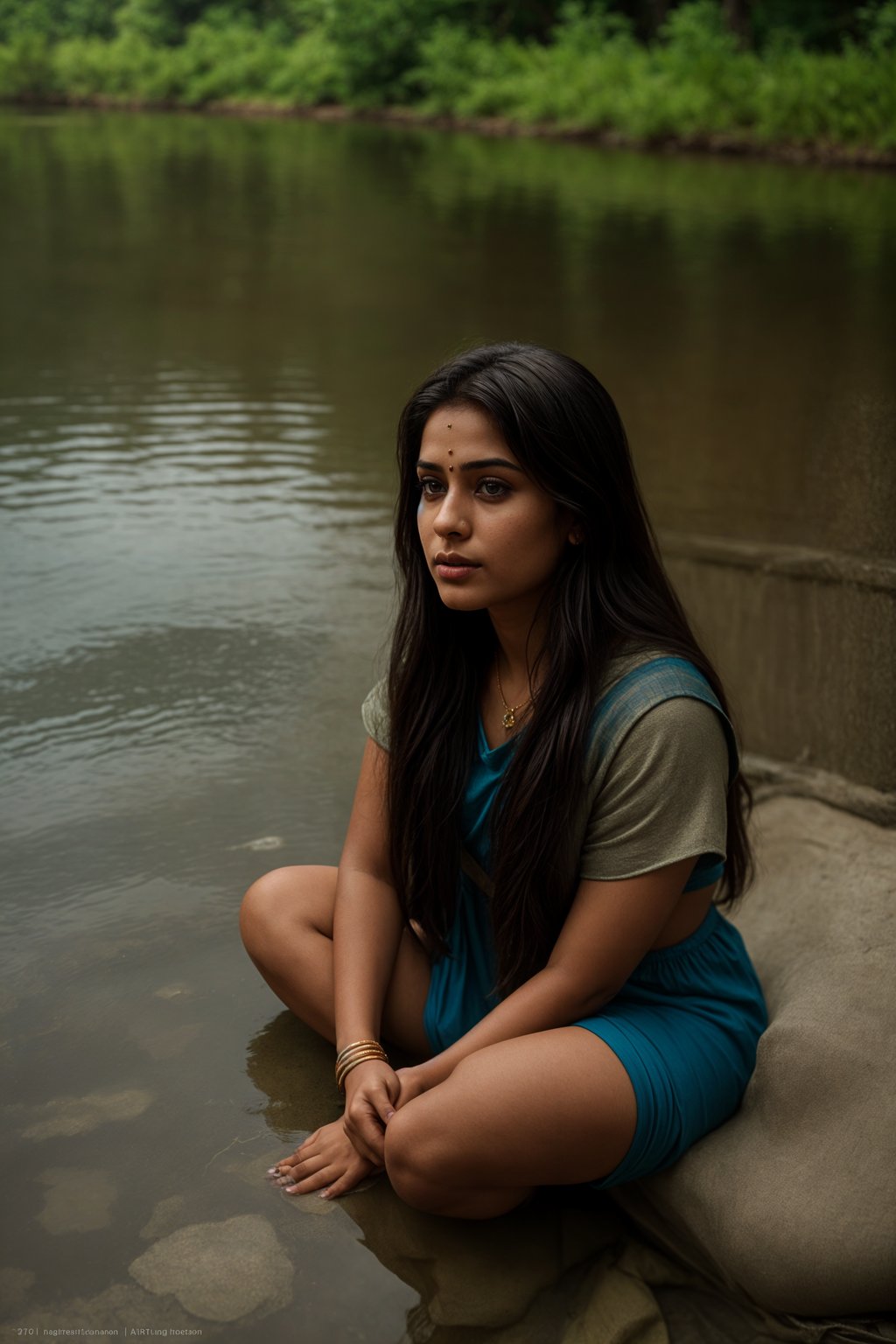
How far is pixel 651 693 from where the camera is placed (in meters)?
1.78

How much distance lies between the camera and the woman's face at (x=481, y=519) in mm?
1828

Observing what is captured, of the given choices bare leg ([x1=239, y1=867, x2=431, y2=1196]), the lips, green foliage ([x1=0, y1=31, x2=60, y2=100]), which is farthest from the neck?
green foliage ([x1=0, y1=31, x2=60, y2=100])

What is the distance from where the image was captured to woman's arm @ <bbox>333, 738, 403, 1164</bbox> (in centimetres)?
194

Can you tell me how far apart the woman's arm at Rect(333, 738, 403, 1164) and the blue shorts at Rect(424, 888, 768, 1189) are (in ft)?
0.35

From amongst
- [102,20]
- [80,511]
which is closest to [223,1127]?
[80,511]

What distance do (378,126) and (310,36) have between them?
20.1 feet

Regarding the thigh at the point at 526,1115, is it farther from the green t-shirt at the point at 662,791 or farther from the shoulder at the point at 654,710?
the shoulder at the point at 654,710

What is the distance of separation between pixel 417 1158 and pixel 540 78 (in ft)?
67.3

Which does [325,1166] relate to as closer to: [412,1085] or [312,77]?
[412,1085]

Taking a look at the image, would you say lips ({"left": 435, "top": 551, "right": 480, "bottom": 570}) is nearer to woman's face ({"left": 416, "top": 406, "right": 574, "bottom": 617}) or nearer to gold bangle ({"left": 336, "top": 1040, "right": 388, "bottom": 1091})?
woman's face ({"left": 416, "top": 406, "right": 574, "bottom": 617})

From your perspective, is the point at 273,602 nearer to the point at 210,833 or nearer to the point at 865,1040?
the point at 210,833

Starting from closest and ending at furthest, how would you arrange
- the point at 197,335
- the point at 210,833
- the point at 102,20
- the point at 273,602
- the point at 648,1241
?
1. the point at 648,1241
2. the point at 210,833
3. the point at 273,602
4. the point at 197,335
5. the point at 102,20

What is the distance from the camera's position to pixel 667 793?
1763 mm

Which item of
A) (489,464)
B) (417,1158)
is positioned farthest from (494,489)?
(417,1158)
